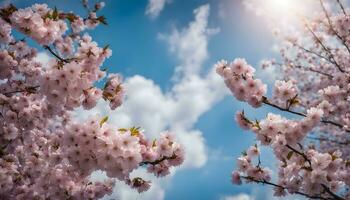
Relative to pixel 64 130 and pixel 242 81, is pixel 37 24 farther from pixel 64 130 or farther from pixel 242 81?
pixel 242 81

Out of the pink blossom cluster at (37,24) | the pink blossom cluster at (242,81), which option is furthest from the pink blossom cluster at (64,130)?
the pink blossom cluster at (242,81)

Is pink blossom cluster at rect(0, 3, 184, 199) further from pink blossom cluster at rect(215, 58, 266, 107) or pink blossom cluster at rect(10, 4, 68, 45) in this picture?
pink blossom cluster at rect(215, 58, 266, 107)

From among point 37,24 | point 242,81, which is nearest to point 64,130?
point 37,24

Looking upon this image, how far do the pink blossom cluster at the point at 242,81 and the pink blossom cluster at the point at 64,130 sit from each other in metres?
1.38

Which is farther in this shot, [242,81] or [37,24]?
[242,81]

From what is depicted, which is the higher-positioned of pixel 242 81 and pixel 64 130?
pixel 242 81

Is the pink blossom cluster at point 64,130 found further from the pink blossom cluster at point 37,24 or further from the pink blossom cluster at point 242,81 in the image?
the pink blossom cluster at point 242,81

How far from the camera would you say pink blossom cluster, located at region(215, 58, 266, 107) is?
6.56m

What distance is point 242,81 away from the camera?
6676 mm

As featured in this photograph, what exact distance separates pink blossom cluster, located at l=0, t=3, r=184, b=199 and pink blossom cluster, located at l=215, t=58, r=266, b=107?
138 centimetres

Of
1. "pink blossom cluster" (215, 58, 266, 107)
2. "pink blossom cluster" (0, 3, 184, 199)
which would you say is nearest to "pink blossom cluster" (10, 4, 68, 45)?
"pink blossom cluster" (0, 3, 184, 199)

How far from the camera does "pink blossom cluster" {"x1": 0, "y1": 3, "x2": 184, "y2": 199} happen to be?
496cm

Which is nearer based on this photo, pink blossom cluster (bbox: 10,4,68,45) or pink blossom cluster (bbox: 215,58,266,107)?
pink blossom cluster (bbox: 10,4,68,45)

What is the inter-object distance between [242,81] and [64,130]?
292 cm
